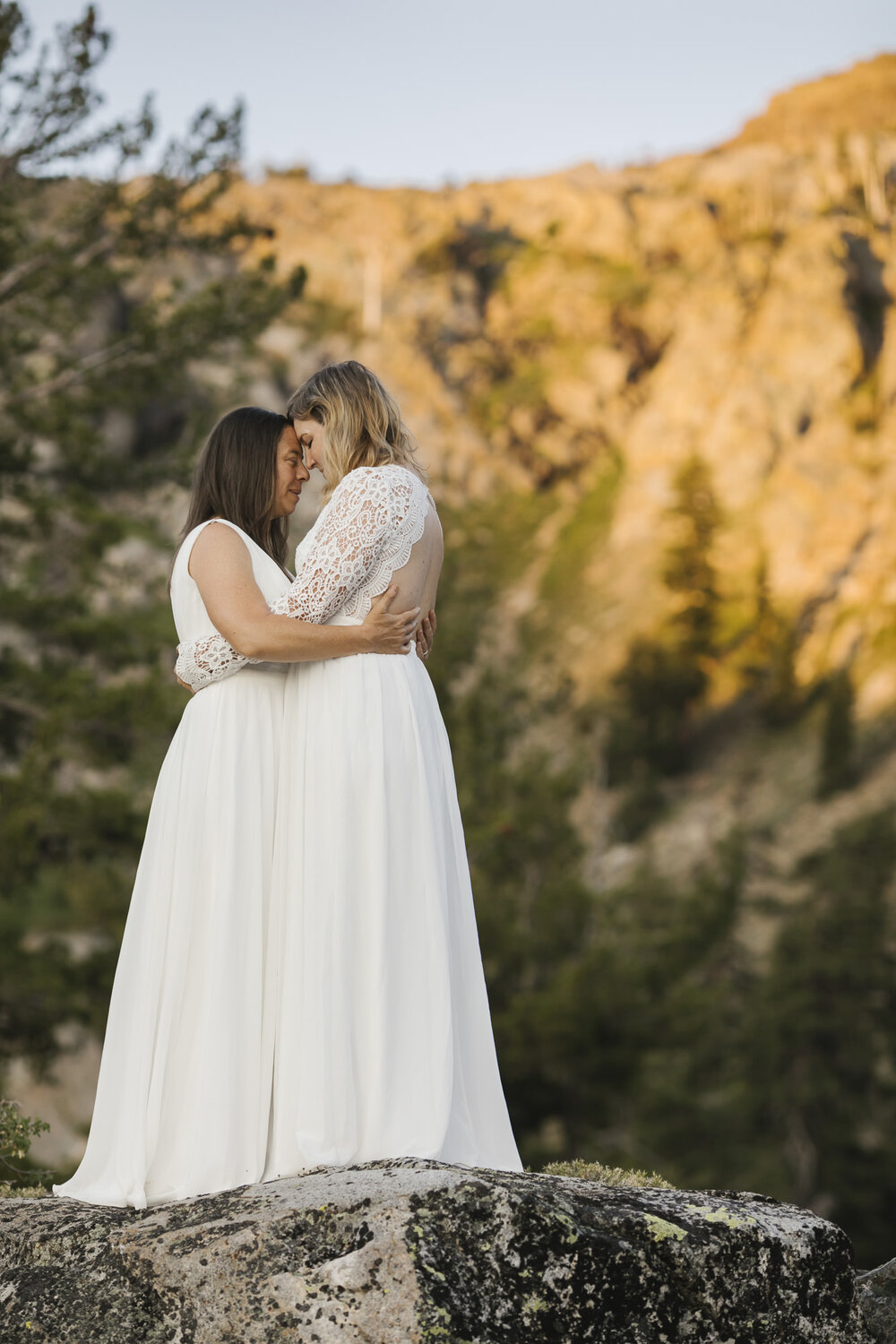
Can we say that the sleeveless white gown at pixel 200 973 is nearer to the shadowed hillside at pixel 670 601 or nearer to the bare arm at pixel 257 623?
the bare arm at pixel 257 623

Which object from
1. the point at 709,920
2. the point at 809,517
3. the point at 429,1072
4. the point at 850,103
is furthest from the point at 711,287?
the point at 429,1072

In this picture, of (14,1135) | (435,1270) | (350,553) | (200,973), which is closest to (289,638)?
(350,553)

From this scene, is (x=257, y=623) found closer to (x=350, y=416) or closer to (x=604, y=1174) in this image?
(x=350, y=416)

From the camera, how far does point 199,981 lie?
4.16 m

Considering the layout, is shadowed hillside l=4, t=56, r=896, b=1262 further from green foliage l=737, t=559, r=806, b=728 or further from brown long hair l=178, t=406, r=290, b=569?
brown long hair l=178, t=406, r=290, b=569

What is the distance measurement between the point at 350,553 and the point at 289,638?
13.8 inches

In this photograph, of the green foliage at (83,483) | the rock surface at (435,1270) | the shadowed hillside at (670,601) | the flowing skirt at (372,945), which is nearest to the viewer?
the rock surface at (435,1270)

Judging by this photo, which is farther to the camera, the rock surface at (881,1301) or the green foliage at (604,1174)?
the green foliage at (604,1174)

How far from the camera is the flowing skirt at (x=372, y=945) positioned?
3.94 meters

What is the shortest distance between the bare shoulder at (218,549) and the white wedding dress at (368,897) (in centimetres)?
21

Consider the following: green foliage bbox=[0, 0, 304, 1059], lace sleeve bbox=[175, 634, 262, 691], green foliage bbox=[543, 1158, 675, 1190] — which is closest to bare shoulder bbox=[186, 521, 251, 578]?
lace sleeve bbox=[175, 634, 262, 691]

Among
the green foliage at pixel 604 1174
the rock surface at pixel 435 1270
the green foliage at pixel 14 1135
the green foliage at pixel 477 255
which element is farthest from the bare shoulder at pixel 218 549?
the green foliage at pixel 477 255

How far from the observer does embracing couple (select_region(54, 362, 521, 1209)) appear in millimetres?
3965

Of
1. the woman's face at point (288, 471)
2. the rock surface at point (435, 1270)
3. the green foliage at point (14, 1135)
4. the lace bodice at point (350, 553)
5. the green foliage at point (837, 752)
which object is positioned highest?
the woman's face at point (288, 471)
